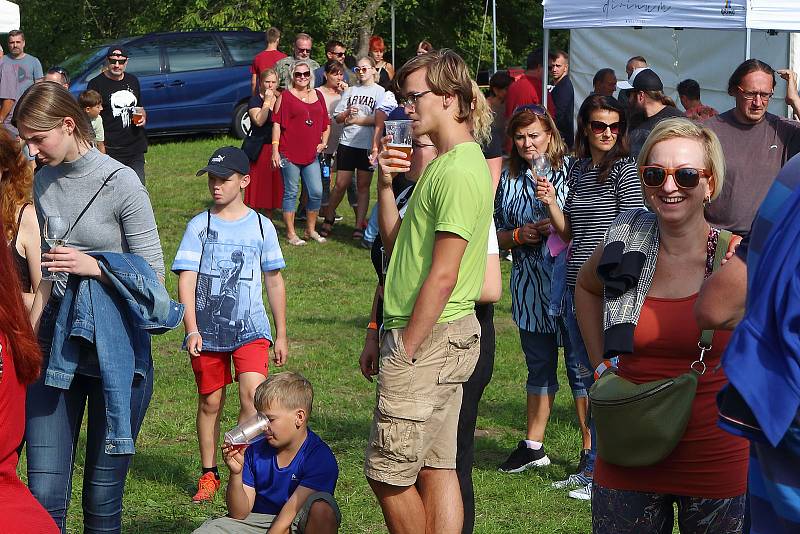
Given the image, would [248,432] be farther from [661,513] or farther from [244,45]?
[244,45]

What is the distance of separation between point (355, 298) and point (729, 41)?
6.59 metres

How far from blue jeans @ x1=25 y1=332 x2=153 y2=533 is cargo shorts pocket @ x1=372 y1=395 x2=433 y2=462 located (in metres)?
0.96

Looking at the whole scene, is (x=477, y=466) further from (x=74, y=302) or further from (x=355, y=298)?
(x=355, y=298)

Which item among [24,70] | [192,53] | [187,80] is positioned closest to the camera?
[24,70]

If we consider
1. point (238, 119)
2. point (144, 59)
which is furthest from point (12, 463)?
point (144, 59)

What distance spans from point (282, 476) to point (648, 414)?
1.80 m

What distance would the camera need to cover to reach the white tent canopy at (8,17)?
14.7m

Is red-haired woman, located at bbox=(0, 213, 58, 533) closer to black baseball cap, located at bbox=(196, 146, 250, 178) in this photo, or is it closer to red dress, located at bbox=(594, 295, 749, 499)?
red dress, located at bbox=(594, 295, 749, 499)

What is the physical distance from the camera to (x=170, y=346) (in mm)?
8844

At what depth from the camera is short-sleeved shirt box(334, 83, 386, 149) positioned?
42.1 feet

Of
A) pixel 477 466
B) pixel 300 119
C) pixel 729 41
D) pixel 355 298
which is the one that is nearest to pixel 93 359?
pixel 477 466

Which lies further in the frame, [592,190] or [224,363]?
[224,363]

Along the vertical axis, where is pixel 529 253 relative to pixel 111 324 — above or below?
below

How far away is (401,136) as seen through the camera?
13.1ft
